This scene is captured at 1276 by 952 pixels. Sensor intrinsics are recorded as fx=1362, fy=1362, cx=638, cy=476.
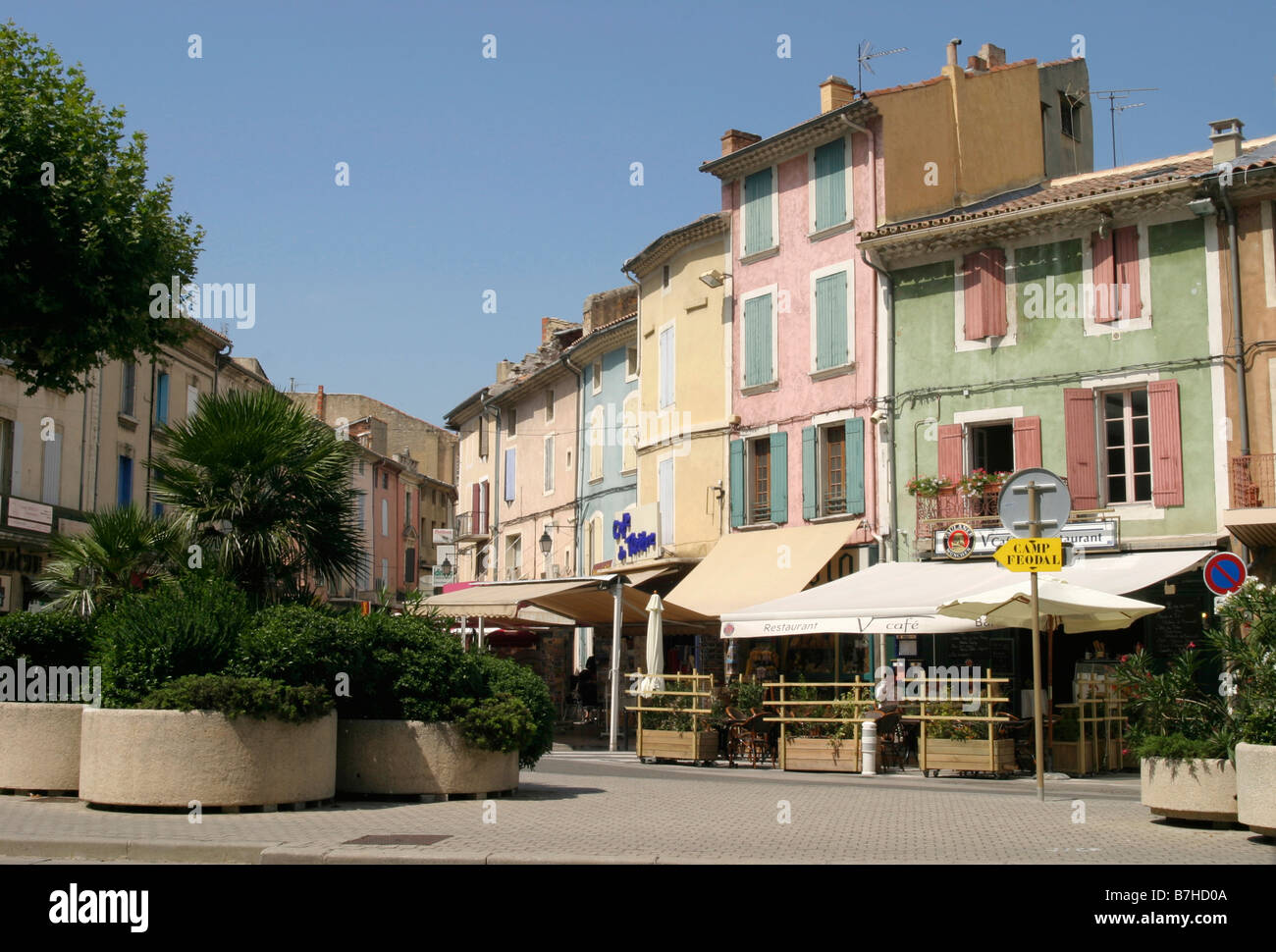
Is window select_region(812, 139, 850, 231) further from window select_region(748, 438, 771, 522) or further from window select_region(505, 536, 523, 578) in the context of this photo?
window select_region(505, 536, 523, 578)

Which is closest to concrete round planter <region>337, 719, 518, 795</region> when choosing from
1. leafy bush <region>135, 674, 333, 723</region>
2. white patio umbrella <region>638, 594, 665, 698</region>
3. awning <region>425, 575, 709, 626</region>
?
leafy bush <region>135, 674, 333, 723</region>

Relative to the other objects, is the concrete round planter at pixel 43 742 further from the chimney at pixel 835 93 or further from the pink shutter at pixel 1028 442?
the chimney at pixel 835 93

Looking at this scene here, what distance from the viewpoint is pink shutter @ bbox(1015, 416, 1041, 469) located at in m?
23.9

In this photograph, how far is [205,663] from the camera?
12.5m

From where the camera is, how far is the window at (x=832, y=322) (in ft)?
89.4

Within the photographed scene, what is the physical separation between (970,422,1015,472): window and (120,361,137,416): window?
2419 centimetres

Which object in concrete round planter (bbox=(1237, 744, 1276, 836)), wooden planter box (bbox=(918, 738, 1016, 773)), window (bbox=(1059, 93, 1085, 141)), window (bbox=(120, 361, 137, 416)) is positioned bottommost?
wooden planter box (bbox=(918, 738, 1016, 773))

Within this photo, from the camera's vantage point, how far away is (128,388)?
38.5 m

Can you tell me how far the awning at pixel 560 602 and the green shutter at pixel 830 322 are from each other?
238 inches
